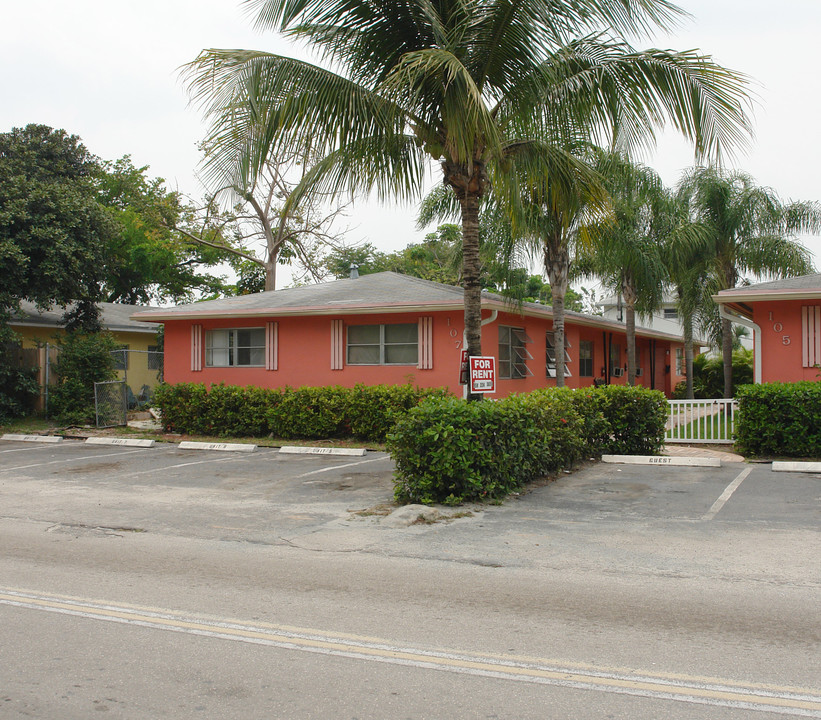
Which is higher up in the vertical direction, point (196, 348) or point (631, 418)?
point (196, 348)

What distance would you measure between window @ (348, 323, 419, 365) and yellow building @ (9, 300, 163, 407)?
23.3ft

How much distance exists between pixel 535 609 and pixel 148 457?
1158cm

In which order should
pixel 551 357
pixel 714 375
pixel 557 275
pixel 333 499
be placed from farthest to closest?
pixel 714 375
pixel 551 357
pixel 557 275
pixel 333 499

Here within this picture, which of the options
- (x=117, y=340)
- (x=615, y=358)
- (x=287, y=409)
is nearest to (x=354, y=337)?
(x=287, y=409)

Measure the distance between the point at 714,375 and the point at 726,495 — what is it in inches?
966

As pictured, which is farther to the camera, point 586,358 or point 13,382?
point 586,358

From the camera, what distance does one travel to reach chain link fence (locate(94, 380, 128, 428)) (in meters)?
20.5

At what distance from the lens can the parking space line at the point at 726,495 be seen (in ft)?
29.7

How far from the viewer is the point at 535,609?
5574 millimetres

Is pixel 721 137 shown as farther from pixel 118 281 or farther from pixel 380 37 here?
pixel 118 281

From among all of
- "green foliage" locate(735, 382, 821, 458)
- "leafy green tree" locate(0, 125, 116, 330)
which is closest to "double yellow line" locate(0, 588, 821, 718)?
"green foliage" locate(735, 382, 821, 458)

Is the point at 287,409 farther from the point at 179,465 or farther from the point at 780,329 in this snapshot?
the point at 780,329

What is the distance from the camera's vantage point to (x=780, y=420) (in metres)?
13.2

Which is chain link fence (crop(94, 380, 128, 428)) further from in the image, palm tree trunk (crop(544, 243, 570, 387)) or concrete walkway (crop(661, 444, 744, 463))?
concrete walkway (crop(661, 444, 744, 463))
